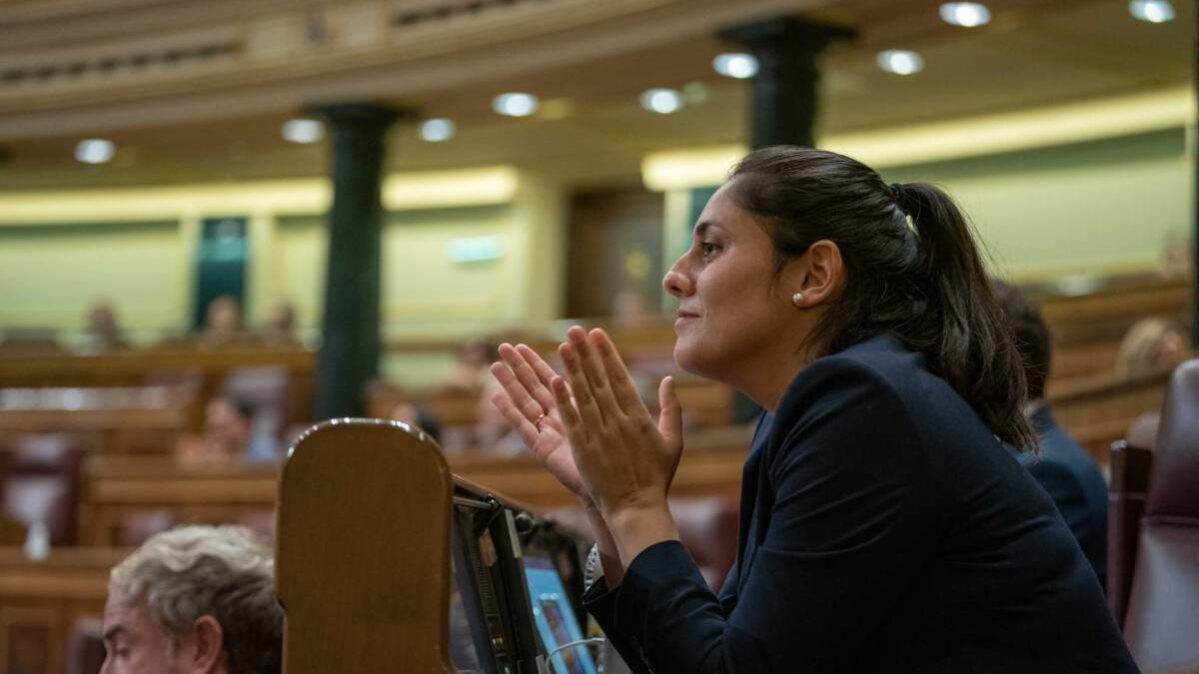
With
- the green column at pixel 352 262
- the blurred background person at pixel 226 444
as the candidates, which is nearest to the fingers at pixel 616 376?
the blurred background person at pixel 226 444

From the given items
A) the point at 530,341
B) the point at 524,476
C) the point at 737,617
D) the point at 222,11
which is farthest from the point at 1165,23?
the point at 737,617

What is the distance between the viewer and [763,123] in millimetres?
7176

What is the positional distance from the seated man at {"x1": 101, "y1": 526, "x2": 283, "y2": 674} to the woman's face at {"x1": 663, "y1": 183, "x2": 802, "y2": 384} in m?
0.59

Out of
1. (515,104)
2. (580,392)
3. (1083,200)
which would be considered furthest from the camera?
(1083,200)

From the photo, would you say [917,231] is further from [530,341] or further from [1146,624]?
[530,341]

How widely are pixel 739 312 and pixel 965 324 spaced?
0.21m

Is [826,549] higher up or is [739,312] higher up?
[739,312]

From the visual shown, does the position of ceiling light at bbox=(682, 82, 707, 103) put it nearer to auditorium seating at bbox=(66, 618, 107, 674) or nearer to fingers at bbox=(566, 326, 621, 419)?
auditorium seating at bbox=(66, 618, 107, 674)

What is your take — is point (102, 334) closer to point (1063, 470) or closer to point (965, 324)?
point (1063, 470)

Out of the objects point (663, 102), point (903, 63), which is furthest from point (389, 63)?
point (903, 63)

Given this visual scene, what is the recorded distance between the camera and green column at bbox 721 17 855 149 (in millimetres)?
7113

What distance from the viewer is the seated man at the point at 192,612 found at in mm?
1710

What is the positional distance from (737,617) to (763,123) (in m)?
6.12

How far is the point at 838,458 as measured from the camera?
4.00 feet
